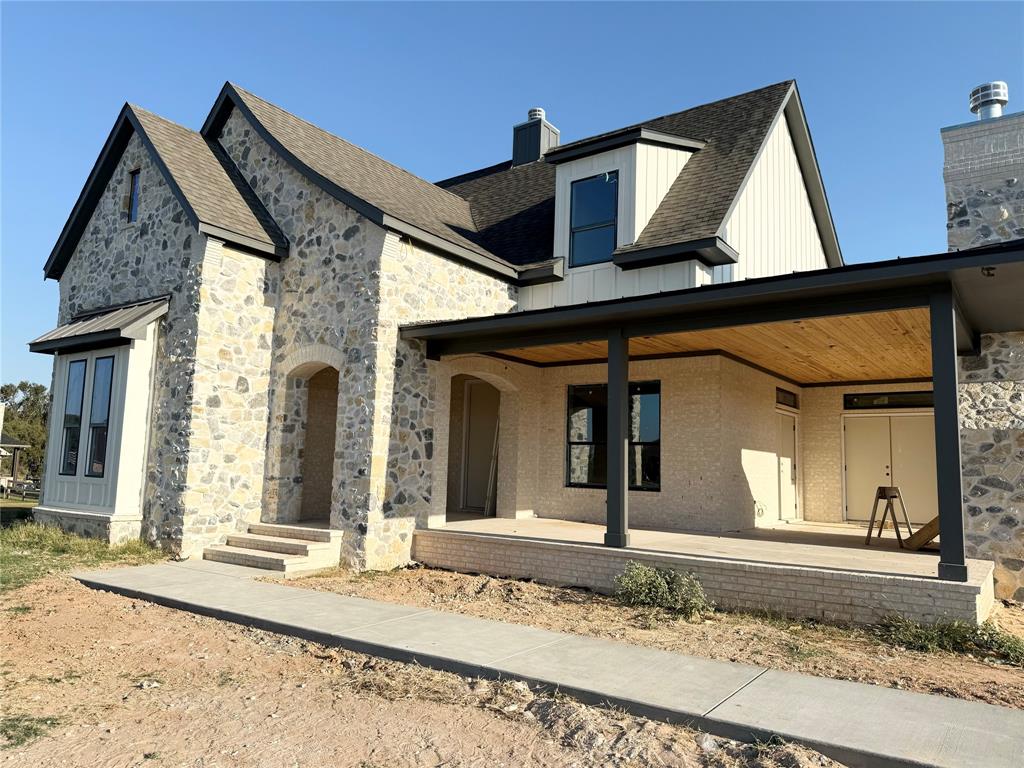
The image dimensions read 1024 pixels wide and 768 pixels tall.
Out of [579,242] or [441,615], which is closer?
[441,615]

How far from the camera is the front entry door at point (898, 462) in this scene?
13.6 metres

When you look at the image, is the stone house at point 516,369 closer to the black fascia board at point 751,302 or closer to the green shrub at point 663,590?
the black fascia board at point 751,302

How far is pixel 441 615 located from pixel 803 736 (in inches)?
159

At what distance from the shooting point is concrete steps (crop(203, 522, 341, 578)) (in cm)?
966

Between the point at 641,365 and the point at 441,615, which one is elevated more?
the point at 641,365

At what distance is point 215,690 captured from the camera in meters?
5.24

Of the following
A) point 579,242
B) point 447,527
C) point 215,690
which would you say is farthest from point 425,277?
point 215,690

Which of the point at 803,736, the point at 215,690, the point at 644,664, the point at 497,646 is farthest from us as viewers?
the point at 497,646

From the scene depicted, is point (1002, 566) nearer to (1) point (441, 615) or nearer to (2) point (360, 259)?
(1) point (441, 615)

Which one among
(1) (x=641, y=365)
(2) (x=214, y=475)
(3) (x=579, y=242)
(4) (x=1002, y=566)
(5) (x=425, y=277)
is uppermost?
(3) (x=579, y=242)

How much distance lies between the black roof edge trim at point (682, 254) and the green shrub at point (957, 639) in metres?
5.97

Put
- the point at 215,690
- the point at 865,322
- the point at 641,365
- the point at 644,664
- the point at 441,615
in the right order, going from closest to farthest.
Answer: the point at 215,690
the point at 644,664
the point at 441,615
the point at 865,322
the point at 641,365

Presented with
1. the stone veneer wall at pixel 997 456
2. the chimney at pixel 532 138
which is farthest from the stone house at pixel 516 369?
the chimney at pixel 532 138

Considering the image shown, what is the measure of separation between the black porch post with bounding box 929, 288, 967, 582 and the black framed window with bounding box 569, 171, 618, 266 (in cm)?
597
